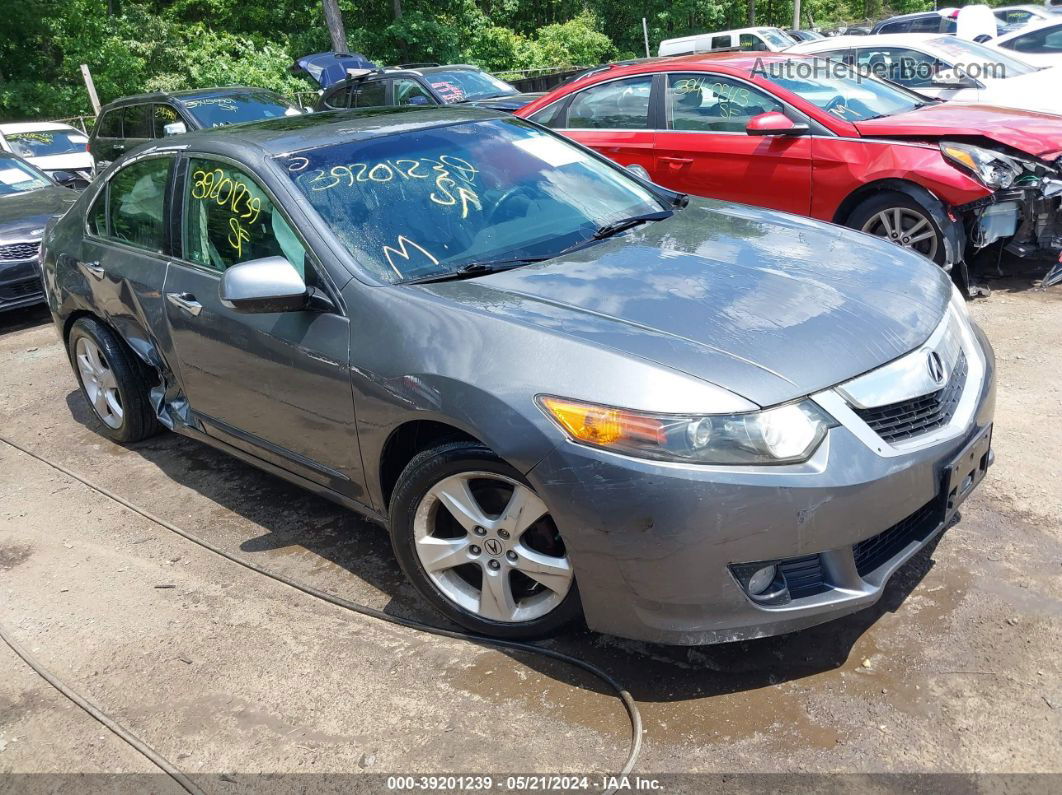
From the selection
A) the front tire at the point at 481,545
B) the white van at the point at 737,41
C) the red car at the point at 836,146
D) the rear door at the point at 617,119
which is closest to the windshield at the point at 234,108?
the rear door at the point at 617,119

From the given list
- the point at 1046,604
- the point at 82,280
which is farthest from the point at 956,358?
the point at 82,280

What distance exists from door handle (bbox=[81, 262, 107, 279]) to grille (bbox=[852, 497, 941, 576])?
11.8 feet

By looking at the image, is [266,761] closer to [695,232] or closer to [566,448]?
[566,448]

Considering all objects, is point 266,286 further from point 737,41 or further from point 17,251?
point 737,41

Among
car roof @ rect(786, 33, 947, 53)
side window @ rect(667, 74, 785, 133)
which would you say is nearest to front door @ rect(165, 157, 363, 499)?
side window @ rect(667, 74, 785, 133)

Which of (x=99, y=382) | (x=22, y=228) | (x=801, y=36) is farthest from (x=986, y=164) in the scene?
(x=801, y=36)

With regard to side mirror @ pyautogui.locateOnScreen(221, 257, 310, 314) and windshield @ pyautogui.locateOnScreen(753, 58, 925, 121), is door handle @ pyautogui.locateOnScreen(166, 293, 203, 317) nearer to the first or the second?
side mirror @ pyautogui.locateOnScreen(221, 257, 310, 314)

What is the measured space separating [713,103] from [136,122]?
8.70 metres

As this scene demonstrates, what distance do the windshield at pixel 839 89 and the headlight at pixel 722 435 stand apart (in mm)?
4515

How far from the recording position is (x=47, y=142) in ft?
52.0

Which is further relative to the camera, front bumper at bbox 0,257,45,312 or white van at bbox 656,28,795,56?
white van at bbox 656,28,795,56

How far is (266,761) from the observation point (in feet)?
8.66

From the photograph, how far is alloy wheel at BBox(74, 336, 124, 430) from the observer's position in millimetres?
4816

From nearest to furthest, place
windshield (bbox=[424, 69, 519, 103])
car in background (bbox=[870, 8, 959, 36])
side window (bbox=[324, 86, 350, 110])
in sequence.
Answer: windshield (bbox=[424, 69, 519, 103]) < side window (bbox=[324, 86, 350, 110]) < car in background (bbox=[870, 8, 959, 36])
